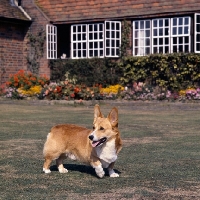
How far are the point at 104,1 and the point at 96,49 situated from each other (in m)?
2.19

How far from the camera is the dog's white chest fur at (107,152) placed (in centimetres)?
564

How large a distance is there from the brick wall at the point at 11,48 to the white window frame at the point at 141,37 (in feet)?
18.3

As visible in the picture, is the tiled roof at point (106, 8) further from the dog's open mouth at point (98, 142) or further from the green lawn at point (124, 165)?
the dog's open mouth at point (98, 142)

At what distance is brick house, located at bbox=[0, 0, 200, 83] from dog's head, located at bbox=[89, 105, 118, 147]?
14.2m

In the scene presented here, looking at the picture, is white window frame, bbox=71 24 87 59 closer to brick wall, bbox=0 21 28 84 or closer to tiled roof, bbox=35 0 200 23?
tiled roof, bbox=35 0 200 23

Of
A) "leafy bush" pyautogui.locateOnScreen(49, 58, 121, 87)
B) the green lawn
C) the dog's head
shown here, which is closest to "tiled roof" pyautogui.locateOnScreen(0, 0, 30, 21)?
"leafy bush" pyautogui.locateOnScreen(49, 58, 121, 87)

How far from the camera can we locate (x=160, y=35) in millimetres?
20453

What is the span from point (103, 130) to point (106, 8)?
16999 mm

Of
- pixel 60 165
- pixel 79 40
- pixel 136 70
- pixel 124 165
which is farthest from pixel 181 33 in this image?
pixel 60 165

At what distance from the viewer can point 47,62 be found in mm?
23078

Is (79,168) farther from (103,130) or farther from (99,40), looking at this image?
(99,40)

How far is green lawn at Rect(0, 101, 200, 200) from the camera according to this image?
5.03 metres

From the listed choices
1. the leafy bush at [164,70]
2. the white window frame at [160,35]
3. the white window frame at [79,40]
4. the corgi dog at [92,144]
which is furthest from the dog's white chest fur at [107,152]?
the white window frame at [79,40]

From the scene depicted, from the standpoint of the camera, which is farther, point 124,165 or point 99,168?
point 124,165
